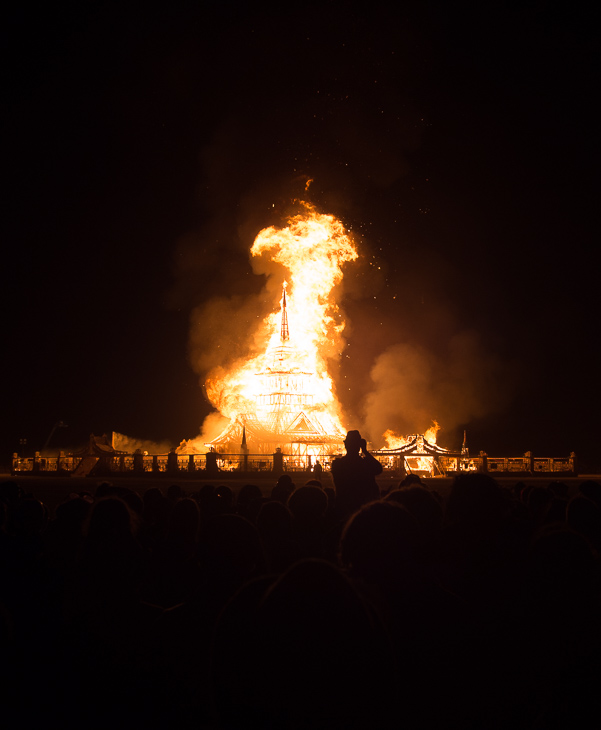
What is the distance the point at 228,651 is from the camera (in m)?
2.04

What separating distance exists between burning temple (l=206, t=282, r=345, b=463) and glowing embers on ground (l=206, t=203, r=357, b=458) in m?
0.10

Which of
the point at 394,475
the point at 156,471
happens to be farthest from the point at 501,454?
the point at 156,471

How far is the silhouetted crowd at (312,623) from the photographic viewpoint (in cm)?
196

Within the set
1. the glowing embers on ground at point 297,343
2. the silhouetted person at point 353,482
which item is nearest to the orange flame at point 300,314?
the glowing embers on ground at point 297,343

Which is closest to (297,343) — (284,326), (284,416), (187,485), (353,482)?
(284,326)

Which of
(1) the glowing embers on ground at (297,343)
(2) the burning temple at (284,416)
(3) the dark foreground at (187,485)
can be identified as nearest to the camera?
(3) the dark foreground at (187,485)

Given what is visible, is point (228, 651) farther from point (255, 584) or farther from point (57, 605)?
point (57, 605)

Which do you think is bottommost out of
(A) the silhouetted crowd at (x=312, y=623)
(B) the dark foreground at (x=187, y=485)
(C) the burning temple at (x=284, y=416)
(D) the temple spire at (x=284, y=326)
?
(B) the dark foreground at (x=187, y=485)

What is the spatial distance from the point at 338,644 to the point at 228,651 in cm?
39

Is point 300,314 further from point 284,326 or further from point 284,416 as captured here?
point 284,416

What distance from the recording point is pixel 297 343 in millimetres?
63969

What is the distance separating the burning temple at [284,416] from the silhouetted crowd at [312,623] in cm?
4045

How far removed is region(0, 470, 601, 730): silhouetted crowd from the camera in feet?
6.45

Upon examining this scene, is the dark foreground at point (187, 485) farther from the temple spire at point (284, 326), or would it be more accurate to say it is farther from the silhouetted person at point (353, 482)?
the temple spire at point (284, 326)
